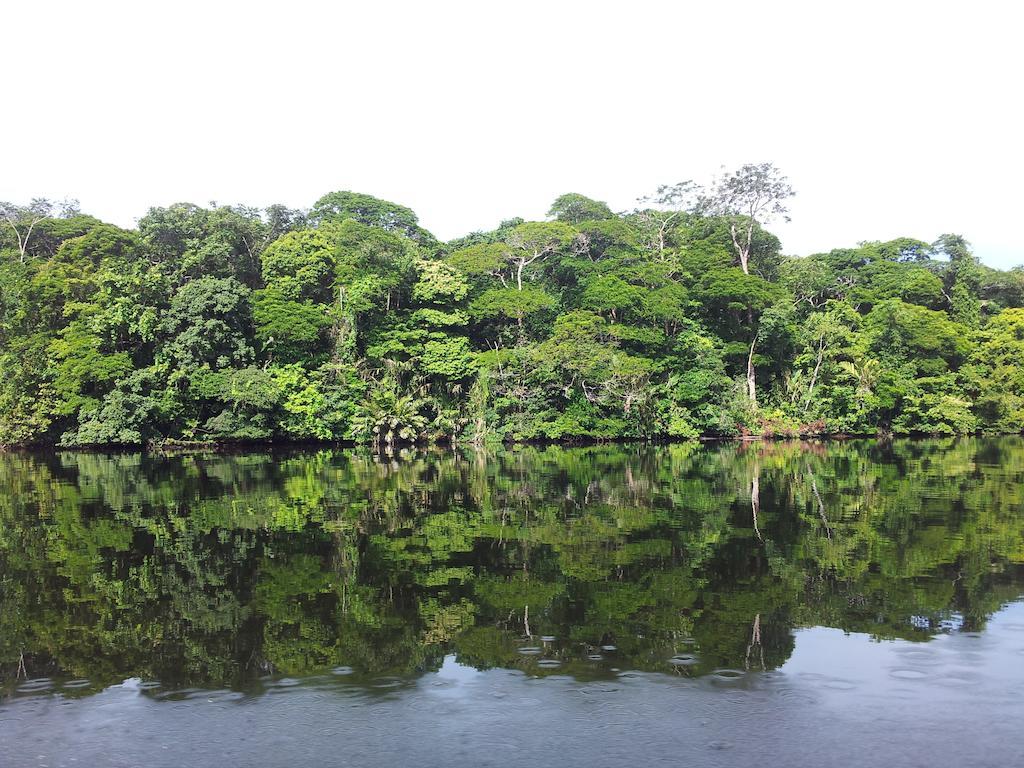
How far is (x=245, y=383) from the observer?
35500 millimetres

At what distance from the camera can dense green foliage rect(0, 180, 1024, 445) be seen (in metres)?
36.5

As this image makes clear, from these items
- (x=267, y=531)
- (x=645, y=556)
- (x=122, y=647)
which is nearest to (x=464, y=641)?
(x=122, y=647)

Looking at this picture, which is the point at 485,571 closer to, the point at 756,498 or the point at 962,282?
the point at 756,498

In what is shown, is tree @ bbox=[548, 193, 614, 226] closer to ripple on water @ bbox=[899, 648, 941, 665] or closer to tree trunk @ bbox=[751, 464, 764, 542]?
tree trunk @ bbox=[751, 464, 764, 542]

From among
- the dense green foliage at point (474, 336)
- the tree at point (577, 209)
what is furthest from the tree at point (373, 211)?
the tree at point (577, 209)

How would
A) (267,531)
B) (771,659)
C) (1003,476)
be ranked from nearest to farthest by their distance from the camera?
(771,659) < (267,531) < (1003,476)

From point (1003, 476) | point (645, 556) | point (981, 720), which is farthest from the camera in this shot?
point (1003, 476)

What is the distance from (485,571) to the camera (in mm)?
10820

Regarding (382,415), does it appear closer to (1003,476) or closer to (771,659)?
(1003,476)

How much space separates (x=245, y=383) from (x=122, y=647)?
28779mm

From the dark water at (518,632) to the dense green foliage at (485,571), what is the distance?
0.05 meters

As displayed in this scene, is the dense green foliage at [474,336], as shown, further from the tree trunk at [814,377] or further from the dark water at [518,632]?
the dark water at [518,632]

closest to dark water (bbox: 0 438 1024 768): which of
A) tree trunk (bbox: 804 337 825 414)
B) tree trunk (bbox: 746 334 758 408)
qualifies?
tree trunk (bbox: 746 334 758 408)

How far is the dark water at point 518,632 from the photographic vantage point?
18.9 ft
